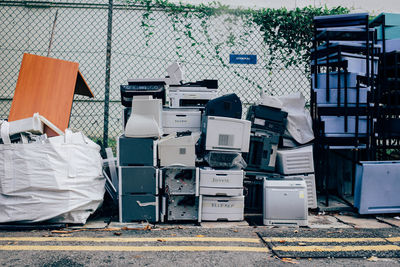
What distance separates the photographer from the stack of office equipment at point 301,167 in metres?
4.51

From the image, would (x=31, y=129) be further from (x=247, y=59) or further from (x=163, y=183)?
(x=247, y=59)

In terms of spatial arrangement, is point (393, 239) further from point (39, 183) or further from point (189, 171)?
point (39, 183)

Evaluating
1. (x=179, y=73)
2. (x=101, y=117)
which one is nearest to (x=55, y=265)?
(x=179, y=73)

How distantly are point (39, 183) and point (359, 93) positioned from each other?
417 centimetres

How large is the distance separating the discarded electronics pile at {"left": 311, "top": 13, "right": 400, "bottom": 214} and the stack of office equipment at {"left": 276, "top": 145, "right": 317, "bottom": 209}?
0.22 metres

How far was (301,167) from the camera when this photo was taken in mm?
4535

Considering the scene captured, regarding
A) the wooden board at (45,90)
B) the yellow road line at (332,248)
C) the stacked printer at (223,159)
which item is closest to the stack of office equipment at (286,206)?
the stacked printer at (223,159)

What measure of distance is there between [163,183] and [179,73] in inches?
62.0

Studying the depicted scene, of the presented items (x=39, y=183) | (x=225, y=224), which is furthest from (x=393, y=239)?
(x=39, y=183)

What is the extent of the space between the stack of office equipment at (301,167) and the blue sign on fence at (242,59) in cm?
179

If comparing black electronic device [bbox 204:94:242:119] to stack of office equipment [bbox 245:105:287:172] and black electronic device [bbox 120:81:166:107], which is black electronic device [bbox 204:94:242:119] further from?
black electronic device [bbox 120:81:166:107]

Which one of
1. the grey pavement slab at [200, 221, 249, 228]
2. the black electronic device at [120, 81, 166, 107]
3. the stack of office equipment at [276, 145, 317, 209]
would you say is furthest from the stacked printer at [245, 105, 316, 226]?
the black electronic device at [120, 81, 166, 107]

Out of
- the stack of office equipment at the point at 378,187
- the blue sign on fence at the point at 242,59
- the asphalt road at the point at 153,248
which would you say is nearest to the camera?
the asphalt road at the point at 153,248

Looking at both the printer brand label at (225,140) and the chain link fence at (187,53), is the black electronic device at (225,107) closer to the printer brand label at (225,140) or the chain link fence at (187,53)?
the printer brand label at (225,140)
